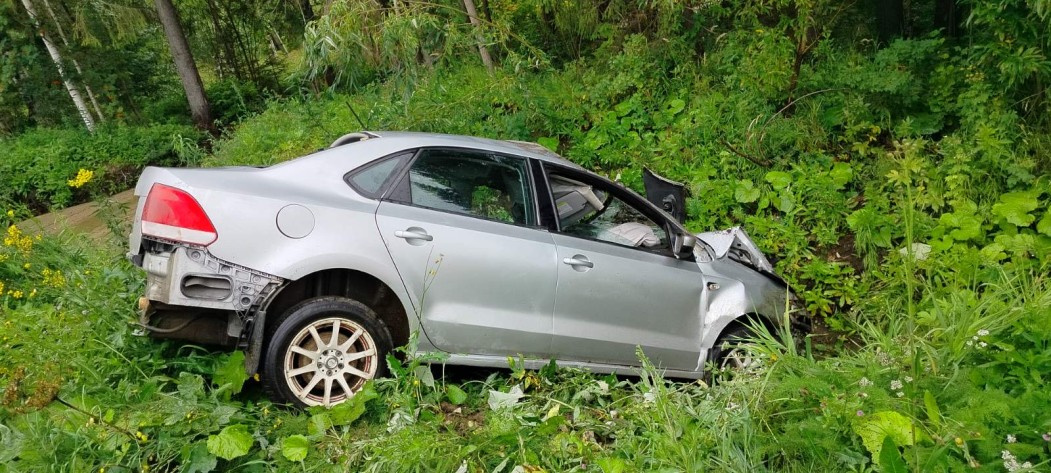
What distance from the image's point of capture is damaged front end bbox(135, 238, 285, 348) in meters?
3.27

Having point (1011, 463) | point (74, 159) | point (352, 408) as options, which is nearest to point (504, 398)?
point (352, 408)

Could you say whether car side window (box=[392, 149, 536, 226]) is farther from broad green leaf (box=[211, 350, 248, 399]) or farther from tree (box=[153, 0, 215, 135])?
tree (box=[153, 0, 215, 135])

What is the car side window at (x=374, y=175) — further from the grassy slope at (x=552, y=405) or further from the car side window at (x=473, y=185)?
the grassy slope at (x=552, y=405)

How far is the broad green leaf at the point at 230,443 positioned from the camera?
289cm

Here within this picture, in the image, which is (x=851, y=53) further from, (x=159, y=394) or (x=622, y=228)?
(x=159, y=394)

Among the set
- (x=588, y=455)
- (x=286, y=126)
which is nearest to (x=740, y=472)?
(x=588, y=455)

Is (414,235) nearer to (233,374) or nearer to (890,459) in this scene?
(233,374)

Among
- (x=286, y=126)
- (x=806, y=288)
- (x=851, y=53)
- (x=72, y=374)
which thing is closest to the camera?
(x=72, y=374)

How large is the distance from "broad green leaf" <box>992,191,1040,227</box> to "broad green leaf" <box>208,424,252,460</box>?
6002 mm

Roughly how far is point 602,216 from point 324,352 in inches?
76.8

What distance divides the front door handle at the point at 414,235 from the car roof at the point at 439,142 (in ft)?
1.70

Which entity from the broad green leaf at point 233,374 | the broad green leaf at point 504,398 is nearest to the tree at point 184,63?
the broad green leaf at point 233,374

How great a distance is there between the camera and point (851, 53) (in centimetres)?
764

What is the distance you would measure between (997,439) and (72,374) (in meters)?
4.36
